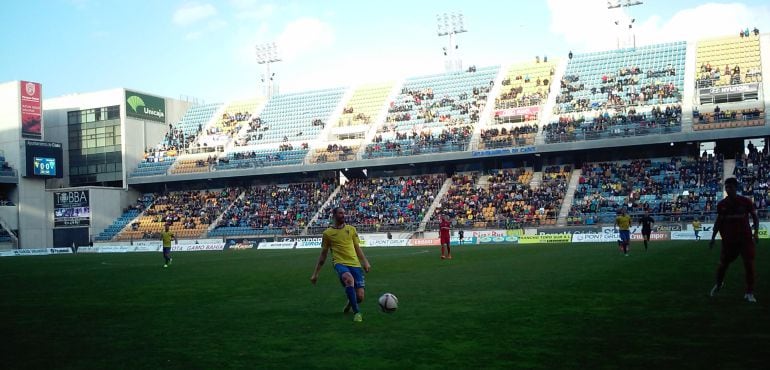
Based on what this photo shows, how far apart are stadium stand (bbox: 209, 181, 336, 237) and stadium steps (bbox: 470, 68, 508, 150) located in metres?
13.1

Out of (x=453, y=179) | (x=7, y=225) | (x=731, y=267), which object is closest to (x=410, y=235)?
(x=453, y=179)

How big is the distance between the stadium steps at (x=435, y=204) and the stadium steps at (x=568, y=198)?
925cm

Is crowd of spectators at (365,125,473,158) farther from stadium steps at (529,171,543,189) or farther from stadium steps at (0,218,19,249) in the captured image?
stadium steps at (0,218,19,249)

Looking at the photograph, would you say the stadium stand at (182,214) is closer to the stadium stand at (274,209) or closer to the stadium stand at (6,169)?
the stadium stand at (274,209)

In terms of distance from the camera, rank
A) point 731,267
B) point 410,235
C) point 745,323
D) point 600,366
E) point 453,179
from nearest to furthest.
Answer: point 600,366, point 745,323, point 731,267, point 410,235, point 453,179

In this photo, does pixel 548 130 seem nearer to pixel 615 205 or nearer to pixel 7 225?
pixel 615 205

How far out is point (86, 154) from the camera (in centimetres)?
6806

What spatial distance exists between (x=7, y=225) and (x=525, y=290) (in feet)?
187

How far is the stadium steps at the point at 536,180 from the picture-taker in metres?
50.9

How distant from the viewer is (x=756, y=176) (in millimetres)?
43375

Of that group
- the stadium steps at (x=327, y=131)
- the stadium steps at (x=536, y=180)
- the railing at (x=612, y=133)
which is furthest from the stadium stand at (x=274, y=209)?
the railing at (x=612, y=133)

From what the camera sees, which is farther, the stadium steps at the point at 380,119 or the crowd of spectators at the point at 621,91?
the stadium steps at the point at 380,119

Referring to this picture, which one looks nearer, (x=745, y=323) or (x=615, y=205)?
(x=745, y=323)

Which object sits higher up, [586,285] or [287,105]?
[287,105]
